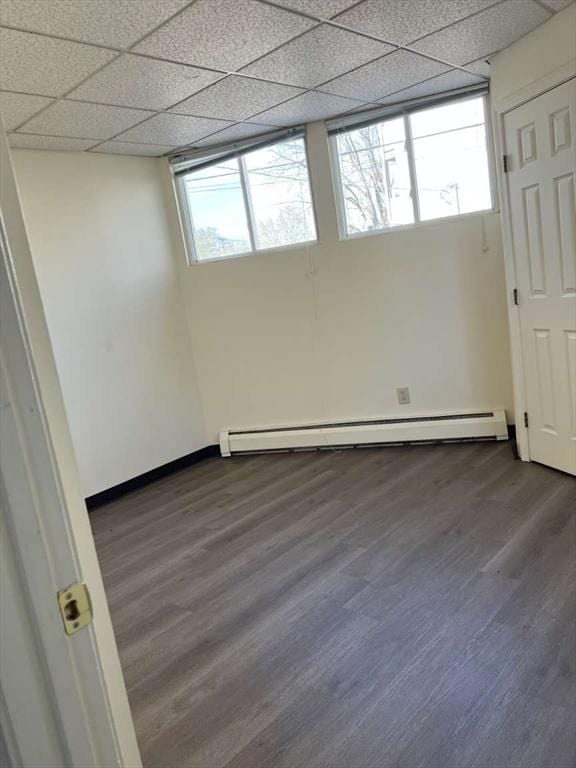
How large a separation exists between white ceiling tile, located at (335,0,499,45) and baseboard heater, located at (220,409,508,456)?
2.48 m

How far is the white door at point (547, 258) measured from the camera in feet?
9.27

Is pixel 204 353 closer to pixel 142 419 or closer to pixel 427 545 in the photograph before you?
pixel 142 419

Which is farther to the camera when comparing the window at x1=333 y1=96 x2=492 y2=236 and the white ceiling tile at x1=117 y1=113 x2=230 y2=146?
the window at x1=333 y1=96 x2=492 y2=236

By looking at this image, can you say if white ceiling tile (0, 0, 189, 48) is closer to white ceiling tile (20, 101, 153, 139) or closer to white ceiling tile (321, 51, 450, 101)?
white ceiling tile (20, 101, 153, 139)

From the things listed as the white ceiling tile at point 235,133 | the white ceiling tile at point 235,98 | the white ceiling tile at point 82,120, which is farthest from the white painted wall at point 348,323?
the white ceiling tile at point 82,120

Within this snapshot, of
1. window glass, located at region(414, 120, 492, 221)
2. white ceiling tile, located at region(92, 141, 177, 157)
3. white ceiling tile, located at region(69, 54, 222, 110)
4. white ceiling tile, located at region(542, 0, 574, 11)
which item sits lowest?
window glass, located at region(414, 120, 492, 221)

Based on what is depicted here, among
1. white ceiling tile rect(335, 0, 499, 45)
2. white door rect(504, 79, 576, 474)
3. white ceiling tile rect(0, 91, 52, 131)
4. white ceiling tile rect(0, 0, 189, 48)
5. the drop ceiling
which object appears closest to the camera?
white ceiling tile rect(0, 0, 189, 48)

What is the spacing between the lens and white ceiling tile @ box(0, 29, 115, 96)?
A: 2.20m

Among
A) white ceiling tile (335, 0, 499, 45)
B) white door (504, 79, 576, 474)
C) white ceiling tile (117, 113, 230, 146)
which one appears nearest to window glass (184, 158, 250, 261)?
white ceiling tile (117, 113, 230, 146)

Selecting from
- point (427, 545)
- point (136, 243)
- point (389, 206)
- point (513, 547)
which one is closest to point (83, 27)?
point (136, 243)

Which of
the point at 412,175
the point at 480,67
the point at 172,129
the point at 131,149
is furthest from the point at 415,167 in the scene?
the point at 131,149

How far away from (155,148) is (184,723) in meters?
3.72

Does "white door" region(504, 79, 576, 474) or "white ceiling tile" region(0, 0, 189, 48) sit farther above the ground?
"white ceiling tile" region(0, 0, 189, 48)

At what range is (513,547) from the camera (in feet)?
8.20
